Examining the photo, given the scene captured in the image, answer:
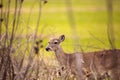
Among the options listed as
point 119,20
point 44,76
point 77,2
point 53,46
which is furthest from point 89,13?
point 44,76

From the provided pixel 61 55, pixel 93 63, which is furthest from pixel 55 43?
pixel 93 63

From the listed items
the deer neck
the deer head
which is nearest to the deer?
the deer neck

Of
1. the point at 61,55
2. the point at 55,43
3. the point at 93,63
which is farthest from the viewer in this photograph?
the point at 55,43

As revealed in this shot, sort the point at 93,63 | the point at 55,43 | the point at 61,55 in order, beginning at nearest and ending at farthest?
the point at 93,63
the point at 61,55
the point at 55,43

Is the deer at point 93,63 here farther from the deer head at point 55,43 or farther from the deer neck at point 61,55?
the deer head at point 55,43

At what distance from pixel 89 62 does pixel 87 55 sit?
0.15 metres

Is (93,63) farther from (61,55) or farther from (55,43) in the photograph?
(55,43)

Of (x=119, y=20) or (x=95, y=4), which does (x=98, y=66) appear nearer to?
(x=119, y=20)

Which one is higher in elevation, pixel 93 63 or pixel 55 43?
pixel 55 43

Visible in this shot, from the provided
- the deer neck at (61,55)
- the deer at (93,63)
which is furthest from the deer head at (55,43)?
the deer at (93,63)

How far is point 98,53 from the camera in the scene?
437 inches

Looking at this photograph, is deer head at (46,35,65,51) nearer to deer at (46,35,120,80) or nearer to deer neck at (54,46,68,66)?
deer neck at (54,46,68,66)

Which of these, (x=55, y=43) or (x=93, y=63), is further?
(x=55, y=43)

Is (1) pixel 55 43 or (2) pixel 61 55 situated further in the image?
(1) pixel 55 43
